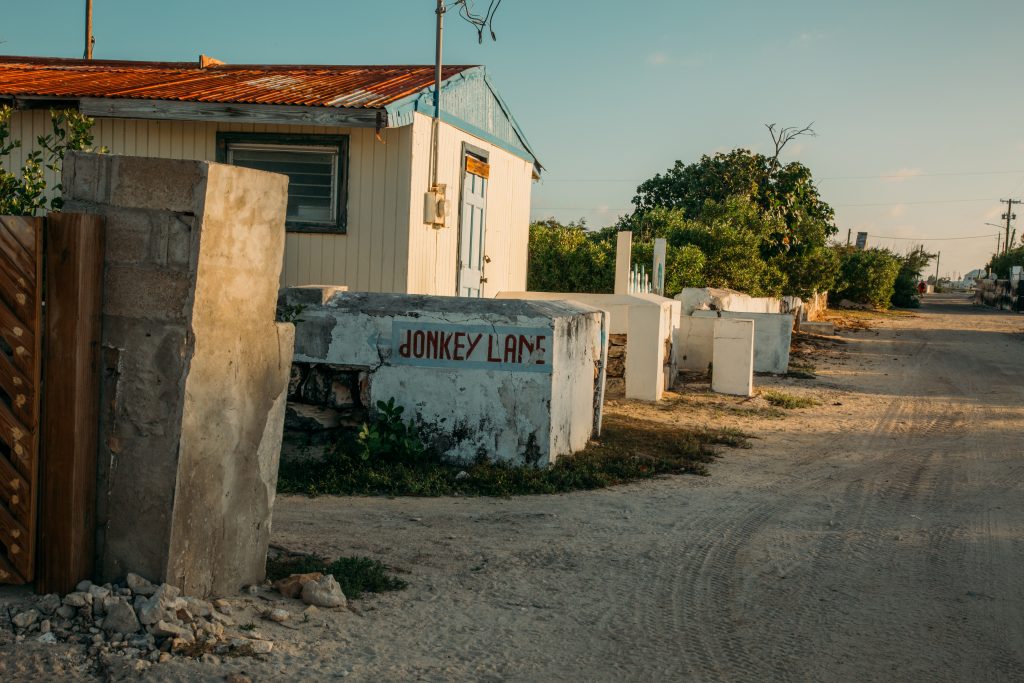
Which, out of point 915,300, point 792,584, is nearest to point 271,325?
point 792,584

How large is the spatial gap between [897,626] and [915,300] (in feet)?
167

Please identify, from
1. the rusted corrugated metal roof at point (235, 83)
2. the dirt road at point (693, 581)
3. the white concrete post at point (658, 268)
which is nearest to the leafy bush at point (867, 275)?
the white concrete post at point (658, 268)

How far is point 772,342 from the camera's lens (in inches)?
643

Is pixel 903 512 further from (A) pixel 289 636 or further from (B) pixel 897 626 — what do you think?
(A) pixel 289 636

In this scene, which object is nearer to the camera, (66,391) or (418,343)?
(66,391)

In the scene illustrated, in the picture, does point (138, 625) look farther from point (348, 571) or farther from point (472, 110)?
point (472, 110)

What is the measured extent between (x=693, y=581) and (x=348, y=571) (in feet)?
6.00

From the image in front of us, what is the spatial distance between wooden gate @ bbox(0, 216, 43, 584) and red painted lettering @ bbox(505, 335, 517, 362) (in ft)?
13.1

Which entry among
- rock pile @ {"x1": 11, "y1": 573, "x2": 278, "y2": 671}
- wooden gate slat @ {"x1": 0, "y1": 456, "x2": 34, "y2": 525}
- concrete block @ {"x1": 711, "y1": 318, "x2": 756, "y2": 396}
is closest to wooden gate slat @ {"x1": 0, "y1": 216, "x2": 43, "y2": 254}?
wooden gate slat @ {"x1": 0, "y1": 456, "x2": 34, "y2": 525}

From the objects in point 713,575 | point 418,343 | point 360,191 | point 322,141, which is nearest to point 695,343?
point 360,191

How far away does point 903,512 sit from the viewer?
6863 millimetres

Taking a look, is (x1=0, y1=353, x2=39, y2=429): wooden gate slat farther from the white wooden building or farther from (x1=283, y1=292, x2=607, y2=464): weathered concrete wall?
the white wooden building

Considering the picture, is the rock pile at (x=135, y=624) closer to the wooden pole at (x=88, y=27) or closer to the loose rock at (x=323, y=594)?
the loose rock at (x=323, y=594)

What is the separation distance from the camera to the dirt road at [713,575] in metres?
4.10
